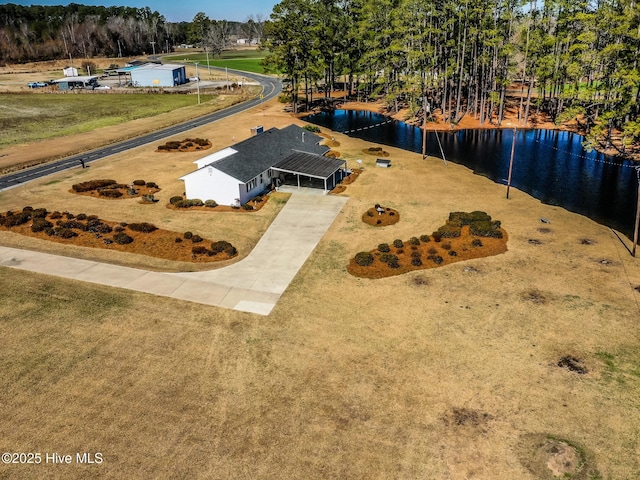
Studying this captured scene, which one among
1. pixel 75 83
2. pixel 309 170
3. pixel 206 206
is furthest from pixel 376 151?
pixel 75 83

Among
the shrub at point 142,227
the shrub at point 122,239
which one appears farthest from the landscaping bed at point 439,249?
the shrub at point 122,239

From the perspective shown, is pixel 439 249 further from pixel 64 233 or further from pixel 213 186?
pixel 64 233

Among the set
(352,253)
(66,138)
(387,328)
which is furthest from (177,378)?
(66,138)

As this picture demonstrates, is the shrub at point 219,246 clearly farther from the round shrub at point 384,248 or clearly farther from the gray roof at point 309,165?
the gray roof at point 309,165

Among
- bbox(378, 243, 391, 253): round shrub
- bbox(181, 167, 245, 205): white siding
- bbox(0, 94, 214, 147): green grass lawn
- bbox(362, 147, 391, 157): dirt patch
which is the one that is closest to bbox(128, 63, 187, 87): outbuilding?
bbox(0, 94, 214, 147): green grass lawn

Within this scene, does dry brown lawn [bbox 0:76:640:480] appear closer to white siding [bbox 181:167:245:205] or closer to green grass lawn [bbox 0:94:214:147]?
white siding [bbox 181:167:245:205]

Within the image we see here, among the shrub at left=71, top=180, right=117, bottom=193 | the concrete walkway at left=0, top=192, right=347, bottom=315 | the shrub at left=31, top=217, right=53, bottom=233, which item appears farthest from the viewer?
the shrub at left=71, top=180, right=117, bottom=193
